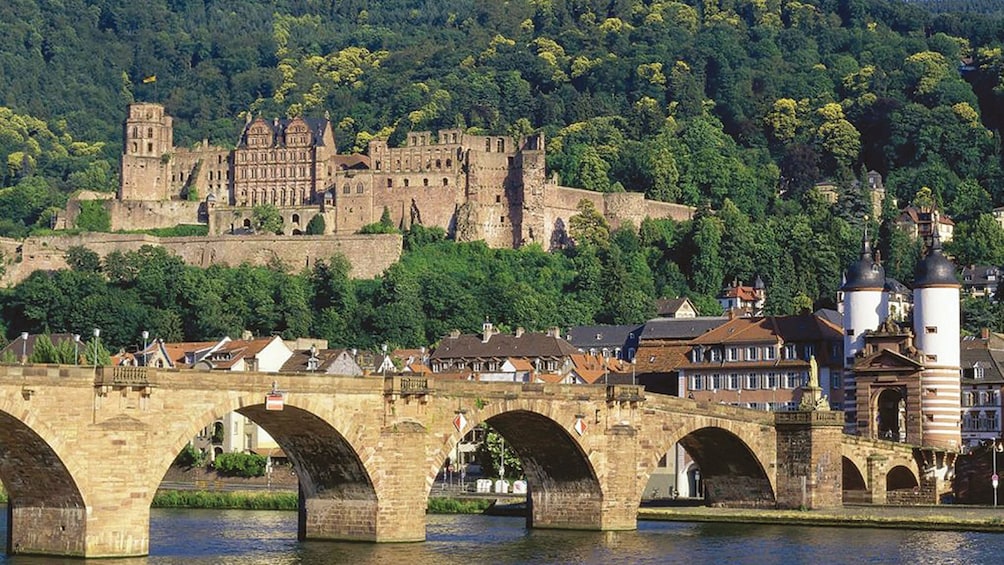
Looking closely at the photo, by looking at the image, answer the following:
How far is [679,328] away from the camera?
117 meters

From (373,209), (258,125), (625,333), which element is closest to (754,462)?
(625,333)

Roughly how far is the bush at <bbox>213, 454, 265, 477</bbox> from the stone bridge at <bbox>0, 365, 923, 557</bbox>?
31.3 metres

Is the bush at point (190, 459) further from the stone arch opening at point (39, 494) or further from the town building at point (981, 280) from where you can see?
the town building at point (981, 280)

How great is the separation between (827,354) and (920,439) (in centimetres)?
1024

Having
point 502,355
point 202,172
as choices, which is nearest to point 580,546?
point 502,355

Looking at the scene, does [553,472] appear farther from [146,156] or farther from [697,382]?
[146,156]

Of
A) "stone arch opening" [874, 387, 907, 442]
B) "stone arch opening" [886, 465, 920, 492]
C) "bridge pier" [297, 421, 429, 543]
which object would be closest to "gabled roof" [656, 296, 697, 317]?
"stone arch opening" [874, 387, 907, 442]

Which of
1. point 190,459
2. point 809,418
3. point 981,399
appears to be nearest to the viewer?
point 809,418

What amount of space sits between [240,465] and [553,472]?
1426 inches

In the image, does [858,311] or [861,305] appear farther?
[858,311]

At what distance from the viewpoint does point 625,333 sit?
434ft

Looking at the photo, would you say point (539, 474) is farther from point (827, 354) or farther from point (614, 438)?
point (827, 354)

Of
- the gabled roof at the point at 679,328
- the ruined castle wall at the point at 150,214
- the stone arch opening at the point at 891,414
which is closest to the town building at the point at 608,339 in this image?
the gabled roof at the point at 679,328

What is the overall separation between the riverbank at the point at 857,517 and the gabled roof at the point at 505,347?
40.0 m
